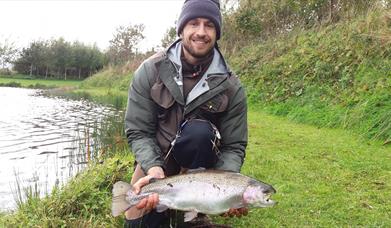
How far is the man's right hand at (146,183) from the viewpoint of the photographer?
2887 millimetres

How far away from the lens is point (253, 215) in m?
3.98

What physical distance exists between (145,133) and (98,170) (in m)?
1.69

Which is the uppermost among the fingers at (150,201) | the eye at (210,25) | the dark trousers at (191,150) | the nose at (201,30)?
the eye at (210,25)

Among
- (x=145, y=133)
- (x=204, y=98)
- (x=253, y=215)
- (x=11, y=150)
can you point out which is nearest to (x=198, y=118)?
(x=204, y=98)

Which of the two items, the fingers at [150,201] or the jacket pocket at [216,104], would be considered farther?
the jacket pocket at [216,104]

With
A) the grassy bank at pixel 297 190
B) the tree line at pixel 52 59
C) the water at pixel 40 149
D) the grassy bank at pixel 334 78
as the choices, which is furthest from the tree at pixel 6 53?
the grassy bank at pixel 297 190

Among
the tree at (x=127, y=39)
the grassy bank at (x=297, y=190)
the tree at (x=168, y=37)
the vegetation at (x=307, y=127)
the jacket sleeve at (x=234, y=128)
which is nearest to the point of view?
the jacket sleeve at (x=234, y=128)

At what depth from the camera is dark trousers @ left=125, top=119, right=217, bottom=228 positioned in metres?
3.29

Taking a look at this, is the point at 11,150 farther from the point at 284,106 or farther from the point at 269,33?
the point at 269,33

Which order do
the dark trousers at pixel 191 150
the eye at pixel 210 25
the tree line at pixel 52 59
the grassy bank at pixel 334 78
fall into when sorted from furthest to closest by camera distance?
the tree line at pixel 52 59, the grassy bank at pixel 334 78, the eye at pixel 210 25, the dark trousers at pixel 191 150

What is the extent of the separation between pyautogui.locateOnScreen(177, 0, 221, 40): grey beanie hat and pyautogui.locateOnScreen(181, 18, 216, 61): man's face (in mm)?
38

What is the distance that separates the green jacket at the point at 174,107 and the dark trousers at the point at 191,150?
10 centimetres

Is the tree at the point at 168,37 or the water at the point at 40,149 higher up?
the tree at the point at 168,37

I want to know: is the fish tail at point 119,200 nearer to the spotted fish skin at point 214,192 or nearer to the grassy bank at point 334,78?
the spotted fish skin at point 214,192
